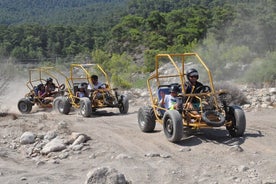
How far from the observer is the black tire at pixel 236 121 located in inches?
319

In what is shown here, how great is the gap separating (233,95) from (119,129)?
4770 millimetres

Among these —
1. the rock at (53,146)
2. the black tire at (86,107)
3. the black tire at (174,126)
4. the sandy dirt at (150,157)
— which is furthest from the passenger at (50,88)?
the black tire at (174,126)

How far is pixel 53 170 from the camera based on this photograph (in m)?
6.91

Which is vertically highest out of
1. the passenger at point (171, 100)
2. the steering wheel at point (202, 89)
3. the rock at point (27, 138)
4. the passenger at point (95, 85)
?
the passenger at point (95, 85)

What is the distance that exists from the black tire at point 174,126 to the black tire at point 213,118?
0.43m

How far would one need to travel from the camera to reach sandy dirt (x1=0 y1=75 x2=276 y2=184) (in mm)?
6258

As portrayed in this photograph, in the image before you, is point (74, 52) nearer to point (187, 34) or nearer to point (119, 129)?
point (187, 34)

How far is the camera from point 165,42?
49.2 metres

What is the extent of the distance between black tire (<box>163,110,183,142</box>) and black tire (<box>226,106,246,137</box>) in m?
0.97

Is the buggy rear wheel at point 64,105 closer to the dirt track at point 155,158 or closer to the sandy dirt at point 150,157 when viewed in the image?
the sandy dirt at point 150,157

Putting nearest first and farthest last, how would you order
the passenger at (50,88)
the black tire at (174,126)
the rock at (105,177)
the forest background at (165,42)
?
the rock at (105,177) → the black tire at (174,126) → the passenger at (50,88) → the forest background at (165,42)

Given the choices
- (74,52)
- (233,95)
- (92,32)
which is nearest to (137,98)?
(233,95)

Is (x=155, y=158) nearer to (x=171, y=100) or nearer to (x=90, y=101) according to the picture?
(x=171, y=100)

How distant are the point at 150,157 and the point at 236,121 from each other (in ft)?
5.80
